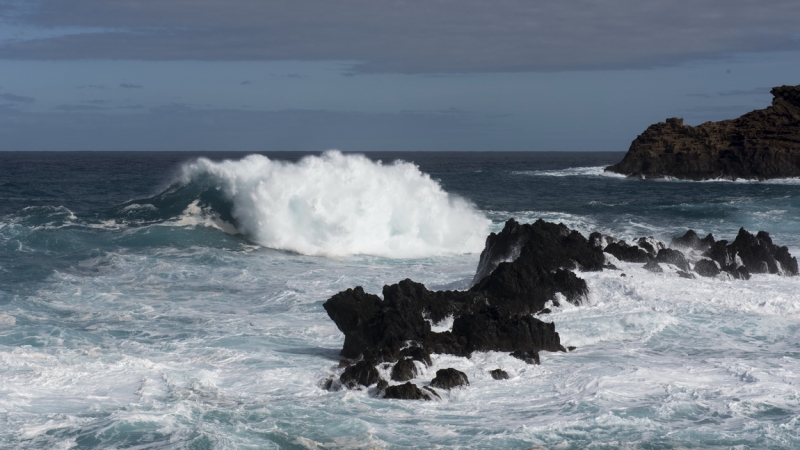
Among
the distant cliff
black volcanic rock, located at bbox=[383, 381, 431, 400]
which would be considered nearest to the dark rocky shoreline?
black volcanic rock, located at bbox=[383, 381, 431, 400]

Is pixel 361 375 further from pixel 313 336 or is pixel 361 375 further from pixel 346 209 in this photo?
pixel 346 209

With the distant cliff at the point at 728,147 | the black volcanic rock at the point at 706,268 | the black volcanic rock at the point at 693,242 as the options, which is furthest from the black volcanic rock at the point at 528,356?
the distant cliff at the point at 728,147

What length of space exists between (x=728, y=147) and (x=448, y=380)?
55368 mm

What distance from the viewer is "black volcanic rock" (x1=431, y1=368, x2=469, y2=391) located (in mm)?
10195

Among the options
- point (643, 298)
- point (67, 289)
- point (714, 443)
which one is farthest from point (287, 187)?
point (714, 443)

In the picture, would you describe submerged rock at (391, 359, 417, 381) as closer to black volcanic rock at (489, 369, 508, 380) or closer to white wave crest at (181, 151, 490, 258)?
black volcanic rock at (489, 369, 508, 380)

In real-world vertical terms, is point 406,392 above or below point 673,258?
below

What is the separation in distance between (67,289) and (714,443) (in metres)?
12.9

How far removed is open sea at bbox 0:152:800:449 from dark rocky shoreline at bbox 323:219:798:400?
0.94ft

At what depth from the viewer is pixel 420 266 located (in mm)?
20656

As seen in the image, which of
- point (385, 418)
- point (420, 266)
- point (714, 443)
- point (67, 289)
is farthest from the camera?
point (420, 266)

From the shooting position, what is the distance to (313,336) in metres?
13.2

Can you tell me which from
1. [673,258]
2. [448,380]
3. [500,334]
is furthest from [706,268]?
[448,380]

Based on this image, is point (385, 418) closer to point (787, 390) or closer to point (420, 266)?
point (787, 390)
